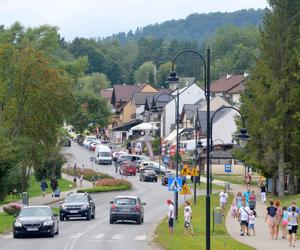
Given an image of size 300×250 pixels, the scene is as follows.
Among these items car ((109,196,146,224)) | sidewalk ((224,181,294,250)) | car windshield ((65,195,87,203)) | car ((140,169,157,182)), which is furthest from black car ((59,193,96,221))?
car ((140,169,157,182))

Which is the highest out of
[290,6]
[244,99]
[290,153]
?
[290,6]

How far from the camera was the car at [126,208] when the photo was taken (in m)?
46.7

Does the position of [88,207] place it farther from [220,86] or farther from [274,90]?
[220,86]

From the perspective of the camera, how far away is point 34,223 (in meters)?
37.5

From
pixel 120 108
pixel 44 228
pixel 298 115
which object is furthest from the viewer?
pixel 120 108

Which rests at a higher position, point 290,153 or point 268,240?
point 290,153

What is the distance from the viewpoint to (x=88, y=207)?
49000 millimetres

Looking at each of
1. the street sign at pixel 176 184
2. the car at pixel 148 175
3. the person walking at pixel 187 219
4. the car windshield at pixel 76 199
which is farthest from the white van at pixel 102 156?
the person walking at pixel 187 219

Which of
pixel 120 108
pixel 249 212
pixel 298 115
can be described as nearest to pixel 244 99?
pixel 298 115

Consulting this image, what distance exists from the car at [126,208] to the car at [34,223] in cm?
847

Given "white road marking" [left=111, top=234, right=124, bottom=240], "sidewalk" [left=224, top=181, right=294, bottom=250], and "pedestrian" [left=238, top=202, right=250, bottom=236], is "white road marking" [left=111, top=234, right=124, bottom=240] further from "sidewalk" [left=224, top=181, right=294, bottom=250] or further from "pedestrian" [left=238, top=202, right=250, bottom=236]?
"pedestrian" [left=238, top=202, right=250, bottom=236]

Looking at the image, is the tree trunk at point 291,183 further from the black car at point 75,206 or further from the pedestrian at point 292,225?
the pedestrian at point 292,225

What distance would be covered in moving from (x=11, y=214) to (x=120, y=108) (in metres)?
128

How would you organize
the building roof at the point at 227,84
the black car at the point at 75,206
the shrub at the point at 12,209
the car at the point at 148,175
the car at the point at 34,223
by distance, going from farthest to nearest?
1. the building roof at the point at 227,84
2. the car at the point at 148,175
3. the shrub at the point at 12,209
4. the black car at the point at 75,206
5. the car at the point at 34,223
